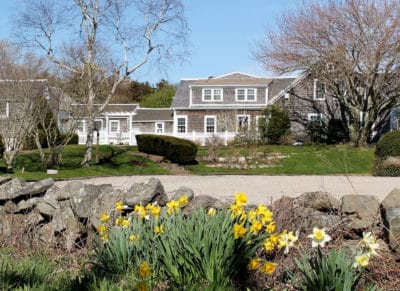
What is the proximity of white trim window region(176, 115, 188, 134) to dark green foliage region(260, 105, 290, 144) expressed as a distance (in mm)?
8336

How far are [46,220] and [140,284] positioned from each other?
3.86 metres

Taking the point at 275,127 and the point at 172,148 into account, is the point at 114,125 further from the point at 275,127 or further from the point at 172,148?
the point at 172,148

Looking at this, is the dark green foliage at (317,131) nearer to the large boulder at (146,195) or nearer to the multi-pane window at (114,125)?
the multi-pane window at (114,125)

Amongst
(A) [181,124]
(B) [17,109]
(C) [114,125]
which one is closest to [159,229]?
(B) [17,109]

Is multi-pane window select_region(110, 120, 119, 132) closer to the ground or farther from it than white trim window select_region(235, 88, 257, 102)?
closer to the ground

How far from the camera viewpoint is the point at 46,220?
6.46 metres

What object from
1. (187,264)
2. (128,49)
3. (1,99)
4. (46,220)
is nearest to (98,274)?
(187,264)

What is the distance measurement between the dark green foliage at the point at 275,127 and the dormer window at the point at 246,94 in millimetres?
4673

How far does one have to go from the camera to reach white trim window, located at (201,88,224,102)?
38.7 metres

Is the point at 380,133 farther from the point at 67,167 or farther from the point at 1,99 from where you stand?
the point at 1,99

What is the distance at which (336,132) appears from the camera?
3341 centimetres

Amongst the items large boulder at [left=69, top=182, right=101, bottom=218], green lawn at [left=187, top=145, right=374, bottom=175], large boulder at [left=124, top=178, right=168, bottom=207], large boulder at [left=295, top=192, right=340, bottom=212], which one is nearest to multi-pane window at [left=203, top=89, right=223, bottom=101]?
green lawn at [left=187, top=145, right=374, bottom=175]

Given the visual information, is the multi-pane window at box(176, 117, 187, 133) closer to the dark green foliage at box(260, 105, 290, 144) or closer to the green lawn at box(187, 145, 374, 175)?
the dark green foliage at box(260, 105, 290, 144)

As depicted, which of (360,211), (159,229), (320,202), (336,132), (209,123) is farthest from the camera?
(209,123)
